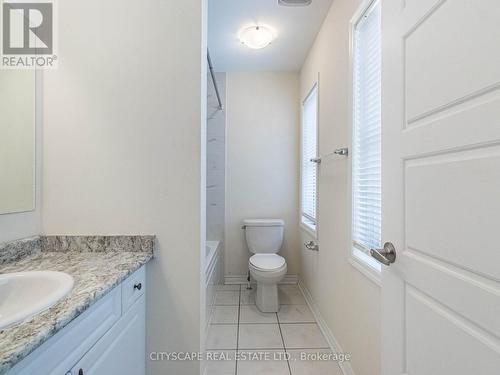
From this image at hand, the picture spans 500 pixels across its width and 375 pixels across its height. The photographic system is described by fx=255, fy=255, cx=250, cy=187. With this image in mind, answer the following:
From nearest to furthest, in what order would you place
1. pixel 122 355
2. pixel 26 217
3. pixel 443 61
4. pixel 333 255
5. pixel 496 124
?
pixel 496 124 → pixel 443 61 → pixel 122 355 → pixel 26 217 → pixel 333 255

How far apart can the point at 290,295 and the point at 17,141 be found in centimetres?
256

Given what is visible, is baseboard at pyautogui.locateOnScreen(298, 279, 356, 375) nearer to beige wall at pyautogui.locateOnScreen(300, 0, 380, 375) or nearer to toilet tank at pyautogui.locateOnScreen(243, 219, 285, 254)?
beige wall at pyautogui.locateOnScreen(300, 0, 380, 375)

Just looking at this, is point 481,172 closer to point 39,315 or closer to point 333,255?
point 39,315

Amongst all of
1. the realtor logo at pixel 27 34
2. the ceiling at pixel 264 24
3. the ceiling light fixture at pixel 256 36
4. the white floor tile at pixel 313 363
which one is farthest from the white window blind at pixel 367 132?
the realtor logo at pixel 27 34

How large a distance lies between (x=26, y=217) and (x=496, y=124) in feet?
5.69

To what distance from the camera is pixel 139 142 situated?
51.5 inches

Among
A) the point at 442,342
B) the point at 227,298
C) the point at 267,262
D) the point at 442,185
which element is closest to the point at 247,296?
the point at 227,298

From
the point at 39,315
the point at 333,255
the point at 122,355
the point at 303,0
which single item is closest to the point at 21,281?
the point at 39,315

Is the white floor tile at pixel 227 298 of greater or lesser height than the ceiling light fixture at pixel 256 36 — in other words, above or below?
below

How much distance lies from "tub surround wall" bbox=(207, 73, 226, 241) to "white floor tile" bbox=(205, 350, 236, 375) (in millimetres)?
1370

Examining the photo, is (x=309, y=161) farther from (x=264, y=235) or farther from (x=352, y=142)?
(x=352, y=142)

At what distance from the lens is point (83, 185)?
1.30 meters

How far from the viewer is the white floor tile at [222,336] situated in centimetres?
187

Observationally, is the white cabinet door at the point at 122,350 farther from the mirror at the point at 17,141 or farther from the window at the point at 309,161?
the window at the point at 309,161
